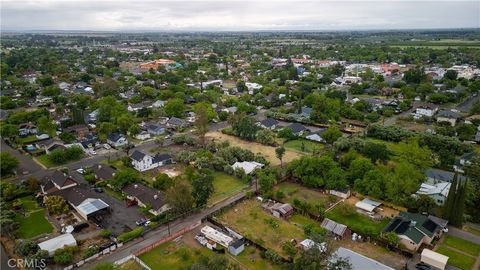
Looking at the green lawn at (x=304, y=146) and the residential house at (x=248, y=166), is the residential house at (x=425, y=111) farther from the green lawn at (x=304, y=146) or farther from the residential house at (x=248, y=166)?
the residential house at (x=248, y=166)

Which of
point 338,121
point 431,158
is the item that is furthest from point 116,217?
point 338,121

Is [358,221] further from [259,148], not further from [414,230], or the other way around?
[259,148]

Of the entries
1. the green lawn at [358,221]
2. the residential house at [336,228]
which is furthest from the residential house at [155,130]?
the residential house at [336,228]

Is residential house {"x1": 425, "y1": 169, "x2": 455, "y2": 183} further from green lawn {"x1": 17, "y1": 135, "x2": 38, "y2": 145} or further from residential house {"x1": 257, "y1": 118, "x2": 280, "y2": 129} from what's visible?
green lawn {"x1": 17, "y1": 135, "x2": 38, "y2": 145}

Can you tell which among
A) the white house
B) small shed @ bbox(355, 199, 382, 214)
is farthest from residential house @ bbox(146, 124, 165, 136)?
the white house

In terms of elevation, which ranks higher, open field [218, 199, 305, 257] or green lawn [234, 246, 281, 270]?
open field [218, 199, 305, 257]

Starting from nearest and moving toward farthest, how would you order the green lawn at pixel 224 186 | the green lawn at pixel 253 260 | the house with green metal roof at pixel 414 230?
1. the green lawn at pixel 253 260
2. the house with green metal roof at pixel 414 230
3. the green lawn at pixel 224 186

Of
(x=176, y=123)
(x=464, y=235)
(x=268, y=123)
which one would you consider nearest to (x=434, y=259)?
(x=464, y=235)
